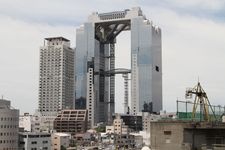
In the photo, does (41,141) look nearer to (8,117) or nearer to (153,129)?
(8,117)

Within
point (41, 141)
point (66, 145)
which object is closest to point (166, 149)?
point (41, 141)

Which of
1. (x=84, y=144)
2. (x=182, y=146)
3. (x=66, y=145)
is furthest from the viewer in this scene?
(x=84, y=144)

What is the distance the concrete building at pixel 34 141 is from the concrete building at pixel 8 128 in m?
5.94

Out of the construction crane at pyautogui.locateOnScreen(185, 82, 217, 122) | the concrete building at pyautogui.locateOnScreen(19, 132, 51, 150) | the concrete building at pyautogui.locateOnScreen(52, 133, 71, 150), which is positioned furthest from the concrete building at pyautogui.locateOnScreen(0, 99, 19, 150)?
the construction crane at pyautogui.locateOnScreen(185, 82, 217, 122)

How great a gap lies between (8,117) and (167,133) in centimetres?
9225

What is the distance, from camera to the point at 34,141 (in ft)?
425

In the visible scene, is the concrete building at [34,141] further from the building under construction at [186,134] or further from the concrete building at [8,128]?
the building under construction at [186,134]

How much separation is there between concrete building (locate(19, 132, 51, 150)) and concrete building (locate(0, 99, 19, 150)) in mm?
5939

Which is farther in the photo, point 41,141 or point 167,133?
point 41,141

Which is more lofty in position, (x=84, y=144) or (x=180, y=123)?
(x=180, y=123)

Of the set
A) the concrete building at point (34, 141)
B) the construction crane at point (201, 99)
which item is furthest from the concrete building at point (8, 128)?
the construction crane at point (201, 99)

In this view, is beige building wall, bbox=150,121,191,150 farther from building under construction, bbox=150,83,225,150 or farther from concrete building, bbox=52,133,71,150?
concrete building, bbox=52,133,71,150

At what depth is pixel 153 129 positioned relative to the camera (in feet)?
104

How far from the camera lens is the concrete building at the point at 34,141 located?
127 meters
